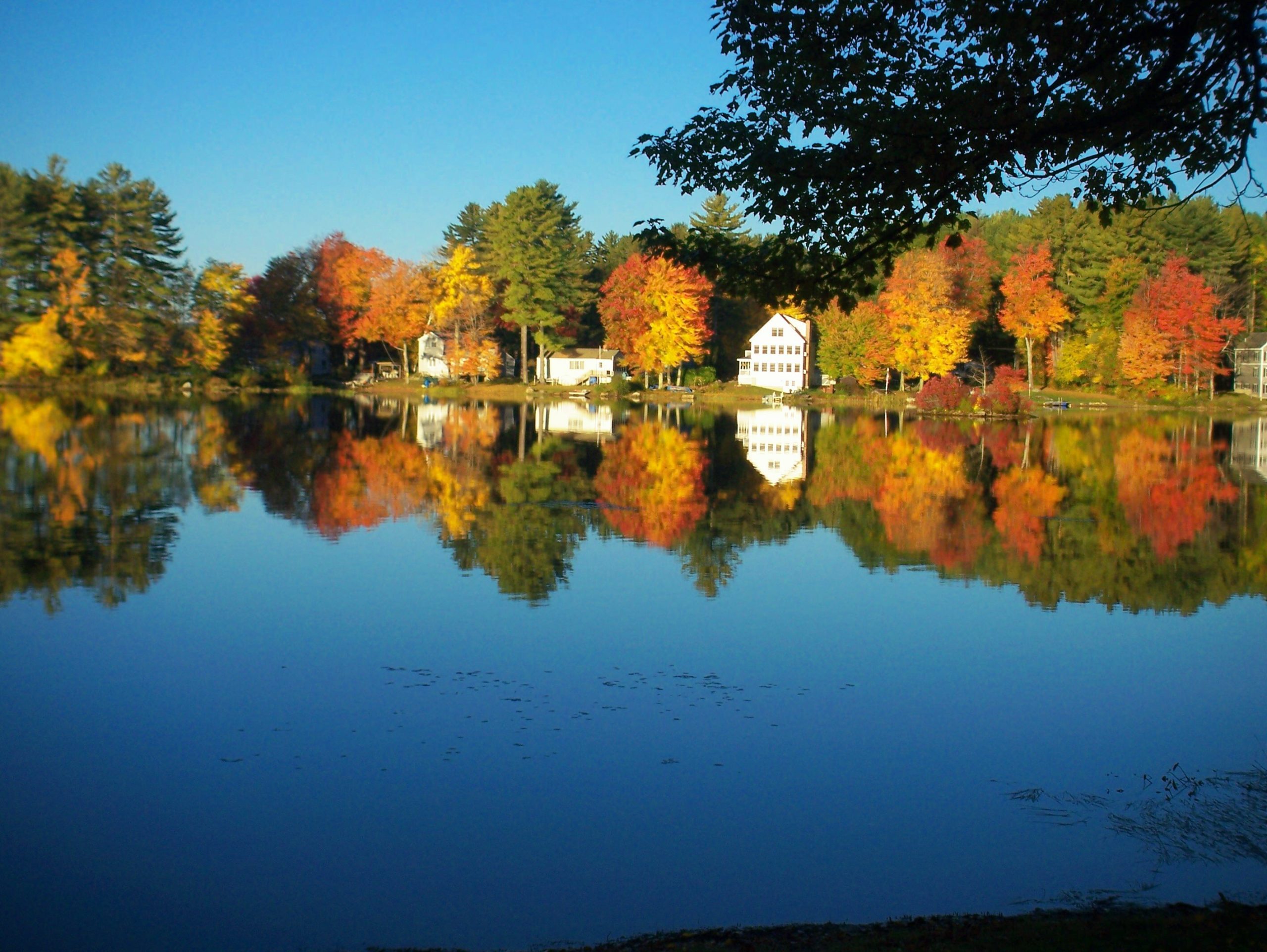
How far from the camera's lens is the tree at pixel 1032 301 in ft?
241

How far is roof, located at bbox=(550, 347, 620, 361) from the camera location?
85750mm

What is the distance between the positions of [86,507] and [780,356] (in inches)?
2624

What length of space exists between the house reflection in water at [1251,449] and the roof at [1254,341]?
15.7 metres

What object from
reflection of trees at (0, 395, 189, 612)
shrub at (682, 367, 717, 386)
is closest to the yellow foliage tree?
reflection of trees at (0, 395, 189, 612)

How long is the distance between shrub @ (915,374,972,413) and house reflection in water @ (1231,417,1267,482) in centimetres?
1394

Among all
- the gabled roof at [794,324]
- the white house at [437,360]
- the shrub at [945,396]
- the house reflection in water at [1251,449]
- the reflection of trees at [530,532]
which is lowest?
the reflection of trees at [530,532]

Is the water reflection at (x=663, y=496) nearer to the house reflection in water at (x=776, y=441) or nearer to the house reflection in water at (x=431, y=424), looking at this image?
the house reflection in water at (x=776, y=441)

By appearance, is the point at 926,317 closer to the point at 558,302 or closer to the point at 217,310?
the point at 558,302

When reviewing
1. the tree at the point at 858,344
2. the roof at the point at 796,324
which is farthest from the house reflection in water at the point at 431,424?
the roof at the point at 796,324

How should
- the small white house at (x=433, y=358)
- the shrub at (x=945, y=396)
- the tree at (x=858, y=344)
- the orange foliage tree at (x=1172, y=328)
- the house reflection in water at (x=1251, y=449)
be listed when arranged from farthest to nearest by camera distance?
1. the small white house at (x=433, y=358)
2. the tree at (x=858, y=344)
3. the orange foliage tree at (x=1172, y=328)
4. the shrub at (x=945, y=396)
5. the house reflection in water at (x=1251, y=449)

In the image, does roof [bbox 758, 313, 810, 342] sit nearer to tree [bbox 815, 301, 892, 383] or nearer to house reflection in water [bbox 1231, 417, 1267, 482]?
tree [bbox 815, 301, 892, 383]

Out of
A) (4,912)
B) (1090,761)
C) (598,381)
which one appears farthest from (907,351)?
(4,912)

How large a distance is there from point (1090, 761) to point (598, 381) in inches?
2988

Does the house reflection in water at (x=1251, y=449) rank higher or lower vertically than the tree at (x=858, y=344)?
lower
